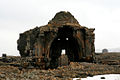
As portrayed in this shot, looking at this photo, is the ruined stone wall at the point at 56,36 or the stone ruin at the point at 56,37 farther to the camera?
the ruined stone wall at the point at 56,36

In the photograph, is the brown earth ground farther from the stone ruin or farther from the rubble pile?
the stone ruin

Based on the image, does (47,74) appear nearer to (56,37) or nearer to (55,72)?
(55,72)

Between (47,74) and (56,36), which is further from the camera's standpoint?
(56,36)

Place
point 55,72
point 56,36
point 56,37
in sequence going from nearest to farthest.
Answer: point 55,72
point 56,36
point 56,37

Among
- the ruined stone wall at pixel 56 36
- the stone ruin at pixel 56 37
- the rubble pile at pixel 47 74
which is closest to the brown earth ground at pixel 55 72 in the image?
the rubble pile at pixel 47 74

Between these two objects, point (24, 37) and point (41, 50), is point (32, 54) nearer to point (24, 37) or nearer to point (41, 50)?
point (41, 50)

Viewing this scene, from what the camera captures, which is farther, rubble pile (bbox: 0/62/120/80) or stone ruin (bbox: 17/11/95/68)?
stone ruin (bbox: 17/11/95/68)

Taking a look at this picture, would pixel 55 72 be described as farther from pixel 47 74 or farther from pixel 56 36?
pixel 56 36

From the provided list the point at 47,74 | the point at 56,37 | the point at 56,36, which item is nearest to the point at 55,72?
the point at 47,74

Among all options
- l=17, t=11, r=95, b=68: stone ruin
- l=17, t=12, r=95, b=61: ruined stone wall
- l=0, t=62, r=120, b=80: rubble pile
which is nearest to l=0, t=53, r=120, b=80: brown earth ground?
l=0, t=62, r=120, b=80: rubble pile

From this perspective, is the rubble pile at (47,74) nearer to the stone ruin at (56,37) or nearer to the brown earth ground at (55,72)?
the brown earth ground at (55,72)

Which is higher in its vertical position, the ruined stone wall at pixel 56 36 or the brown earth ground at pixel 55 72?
the ruined stone wall at pixel 56 36

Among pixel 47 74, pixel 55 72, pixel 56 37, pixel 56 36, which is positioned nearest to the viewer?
pixel 47 74

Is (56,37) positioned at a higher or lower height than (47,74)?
higher
